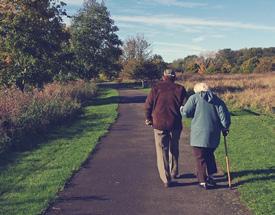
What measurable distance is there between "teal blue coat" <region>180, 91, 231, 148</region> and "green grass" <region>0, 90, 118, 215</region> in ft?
8.30

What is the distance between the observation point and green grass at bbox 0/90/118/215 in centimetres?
684

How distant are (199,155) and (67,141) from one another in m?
5.91

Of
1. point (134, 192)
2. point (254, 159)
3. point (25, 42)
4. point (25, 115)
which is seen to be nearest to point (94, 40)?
point (25, 42)

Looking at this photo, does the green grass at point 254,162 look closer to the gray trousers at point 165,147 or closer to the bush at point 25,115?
the gray trousers at point 165,147

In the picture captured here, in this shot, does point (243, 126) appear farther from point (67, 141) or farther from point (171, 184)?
point (171, 184)

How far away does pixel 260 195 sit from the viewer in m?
7.12

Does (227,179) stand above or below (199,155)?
below

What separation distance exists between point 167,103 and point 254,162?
2.95 metres

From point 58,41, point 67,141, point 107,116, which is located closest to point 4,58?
point 58,41

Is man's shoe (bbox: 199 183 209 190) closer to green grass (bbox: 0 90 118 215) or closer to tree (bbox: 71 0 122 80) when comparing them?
green grass (bbox: 0 90 118 215)

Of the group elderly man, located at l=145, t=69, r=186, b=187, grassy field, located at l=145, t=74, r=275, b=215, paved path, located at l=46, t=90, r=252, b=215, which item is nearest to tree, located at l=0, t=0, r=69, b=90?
grassy field, located at l=145, t=74, r=275, b=215

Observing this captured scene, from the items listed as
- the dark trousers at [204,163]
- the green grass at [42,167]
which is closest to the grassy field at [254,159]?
the dark trousers at [204,163]

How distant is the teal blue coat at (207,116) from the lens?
7.68 m

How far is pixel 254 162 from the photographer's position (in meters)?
9.65
